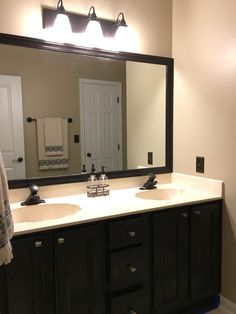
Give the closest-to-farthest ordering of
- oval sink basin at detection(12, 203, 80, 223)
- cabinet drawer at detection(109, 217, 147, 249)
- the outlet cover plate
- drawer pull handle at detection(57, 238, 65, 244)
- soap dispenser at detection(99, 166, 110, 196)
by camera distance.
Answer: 1. drawer pull handle at detection(57, 238, 65, 244)
2. cabinet drawer at detection(109, 217, 147, 249)
3. oval sink basin at detection(12, 203, 80, 223)
4. soap dispenser at detection(99, 166, 110, 196)
5. the outlet cover plate

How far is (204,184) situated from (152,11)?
1.45 metres

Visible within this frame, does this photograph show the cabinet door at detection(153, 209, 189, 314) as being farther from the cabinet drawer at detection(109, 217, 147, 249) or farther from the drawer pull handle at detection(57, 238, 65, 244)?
the drawer pull handle at detection(57, 238, 65, 244)

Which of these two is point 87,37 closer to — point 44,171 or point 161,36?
point 161,36

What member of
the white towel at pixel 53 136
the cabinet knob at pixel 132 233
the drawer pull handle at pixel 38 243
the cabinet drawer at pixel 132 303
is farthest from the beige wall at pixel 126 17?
the cabinet drawer at pixel 132 303

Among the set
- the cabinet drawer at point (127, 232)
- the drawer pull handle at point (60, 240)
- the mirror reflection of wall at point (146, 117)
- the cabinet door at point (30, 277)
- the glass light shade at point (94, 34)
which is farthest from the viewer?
the mirror reflection of wall at point (146, 117)

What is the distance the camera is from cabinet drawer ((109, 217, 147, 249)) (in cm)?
163

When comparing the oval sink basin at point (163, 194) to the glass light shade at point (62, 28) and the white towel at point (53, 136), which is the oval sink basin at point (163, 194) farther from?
the glass light shade at point (62, 28)

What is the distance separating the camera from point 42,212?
72.3 inches

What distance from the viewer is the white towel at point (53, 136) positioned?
2.03 m

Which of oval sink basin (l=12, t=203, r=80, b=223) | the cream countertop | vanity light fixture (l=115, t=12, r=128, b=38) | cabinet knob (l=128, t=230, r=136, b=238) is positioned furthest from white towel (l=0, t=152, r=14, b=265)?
vanity light fixture (l=115, t=12, r=128, b=38)

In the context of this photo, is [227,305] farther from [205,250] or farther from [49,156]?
[49,156]

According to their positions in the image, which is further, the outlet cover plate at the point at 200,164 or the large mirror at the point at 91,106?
the outlet cover plate at the point at 200,164

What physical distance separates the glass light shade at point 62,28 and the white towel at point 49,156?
0.57 m

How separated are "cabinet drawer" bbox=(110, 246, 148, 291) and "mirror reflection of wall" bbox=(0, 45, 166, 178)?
0.73 metres
